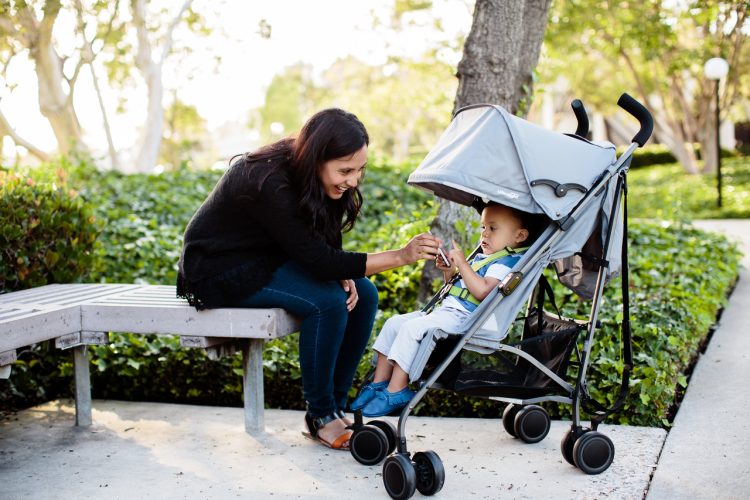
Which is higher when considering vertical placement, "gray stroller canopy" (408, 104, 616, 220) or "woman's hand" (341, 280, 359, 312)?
"gray stroller canopy" (408, 104, 616, 220)

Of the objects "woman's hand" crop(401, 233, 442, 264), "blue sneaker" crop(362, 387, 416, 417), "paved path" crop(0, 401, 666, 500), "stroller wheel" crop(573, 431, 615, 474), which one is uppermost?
"woman's hand" crop(401, 233, 442, 264)

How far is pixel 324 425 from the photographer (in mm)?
3914

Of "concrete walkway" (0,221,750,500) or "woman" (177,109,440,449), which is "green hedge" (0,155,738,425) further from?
"woman" (177,109,440,449)

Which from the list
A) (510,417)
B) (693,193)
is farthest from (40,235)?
(693,193)

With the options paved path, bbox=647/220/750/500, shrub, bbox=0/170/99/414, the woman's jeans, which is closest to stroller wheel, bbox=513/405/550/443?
paved path, bbox=647/220/750/500

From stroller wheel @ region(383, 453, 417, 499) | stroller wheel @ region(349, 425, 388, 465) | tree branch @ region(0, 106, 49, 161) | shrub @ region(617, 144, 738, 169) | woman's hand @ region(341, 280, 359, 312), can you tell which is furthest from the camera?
shrub @ region(617, 144, 738, 169)

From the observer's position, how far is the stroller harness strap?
3.61 m

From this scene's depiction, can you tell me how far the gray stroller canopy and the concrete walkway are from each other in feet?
3.67

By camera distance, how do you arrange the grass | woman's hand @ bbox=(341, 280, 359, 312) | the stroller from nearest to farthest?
the stroller, woman's hand @ bbox=(341, 280, 359, 312), the grass

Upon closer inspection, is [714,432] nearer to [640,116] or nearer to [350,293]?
[640,116]

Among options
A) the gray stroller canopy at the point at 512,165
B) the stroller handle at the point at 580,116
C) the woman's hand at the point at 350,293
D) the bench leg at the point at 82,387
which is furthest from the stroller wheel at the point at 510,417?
the bench leg at the point at 82,387

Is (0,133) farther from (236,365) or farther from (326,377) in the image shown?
(326,377)

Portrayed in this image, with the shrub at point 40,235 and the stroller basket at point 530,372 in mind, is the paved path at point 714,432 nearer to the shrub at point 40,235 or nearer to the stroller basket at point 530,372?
the stroller basket at point 530,372

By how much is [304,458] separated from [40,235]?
209cm
